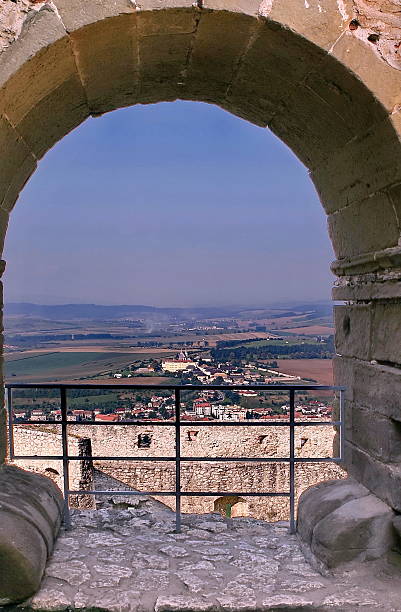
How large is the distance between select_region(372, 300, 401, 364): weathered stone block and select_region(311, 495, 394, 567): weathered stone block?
81cm

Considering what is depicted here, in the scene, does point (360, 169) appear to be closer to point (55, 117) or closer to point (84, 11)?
point (84, 11)

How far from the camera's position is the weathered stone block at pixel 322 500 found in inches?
128

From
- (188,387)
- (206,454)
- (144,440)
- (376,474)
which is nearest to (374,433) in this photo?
(376,474)

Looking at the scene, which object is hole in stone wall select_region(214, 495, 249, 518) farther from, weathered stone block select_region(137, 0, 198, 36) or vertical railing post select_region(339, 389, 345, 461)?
weathered stone block select_region(137, 0, 198, 36)

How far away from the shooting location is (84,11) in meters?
2.56

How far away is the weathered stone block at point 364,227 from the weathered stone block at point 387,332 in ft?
1.12

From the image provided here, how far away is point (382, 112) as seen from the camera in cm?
270

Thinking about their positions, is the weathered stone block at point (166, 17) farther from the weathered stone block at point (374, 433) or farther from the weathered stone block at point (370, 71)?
the weathered stone block at point (374, 433)

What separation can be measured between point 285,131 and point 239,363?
691 centimetres

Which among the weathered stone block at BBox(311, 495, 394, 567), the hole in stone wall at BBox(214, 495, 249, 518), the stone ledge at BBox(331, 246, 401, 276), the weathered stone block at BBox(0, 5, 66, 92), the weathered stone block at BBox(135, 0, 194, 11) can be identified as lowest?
the hole in stone wall at BBox(214, 495, 249, 518)

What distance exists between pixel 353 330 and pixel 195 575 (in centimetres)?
171

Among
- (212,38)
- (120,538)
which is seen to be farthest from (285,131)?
(120,538)

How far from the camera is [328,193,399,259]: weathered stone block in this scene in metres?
2.92

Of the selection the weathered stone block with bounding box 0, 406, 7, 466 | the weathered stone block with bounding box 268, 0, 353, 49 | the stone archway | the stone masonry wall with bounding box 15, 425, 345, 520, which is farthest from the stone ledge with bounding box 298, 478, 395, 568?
the stone masonry wall with bounding box 15, 425, 345, 520
